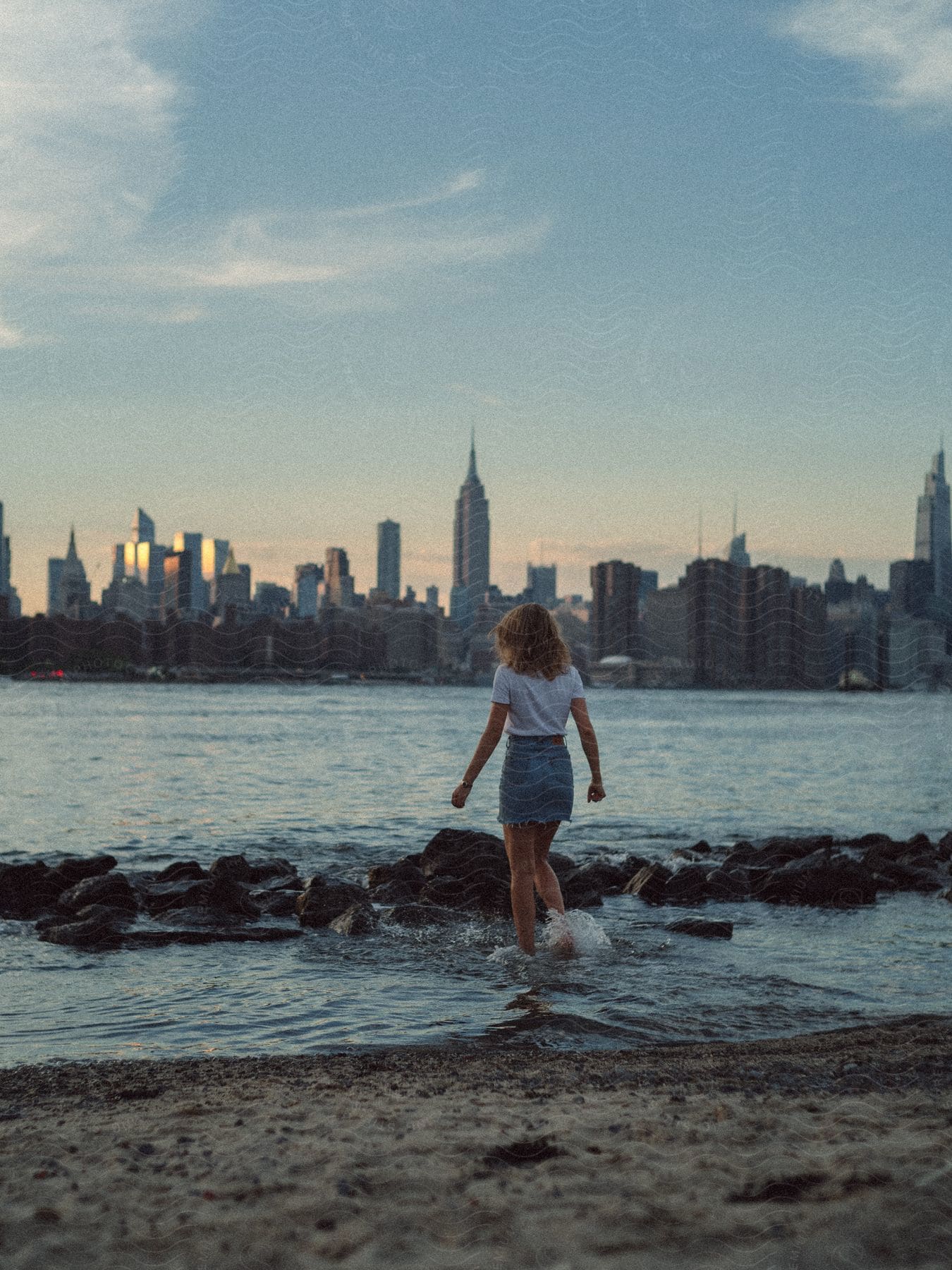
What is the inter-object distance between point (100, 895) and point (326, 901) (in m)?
2.15

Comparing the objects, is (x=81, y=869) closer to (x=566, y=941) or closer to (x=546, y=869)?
(x=566, y=941)

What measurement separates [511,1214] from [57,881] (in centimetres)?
866

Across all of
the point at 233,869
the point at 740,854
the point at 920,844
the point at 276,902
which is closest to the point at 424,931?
the point at 276,902

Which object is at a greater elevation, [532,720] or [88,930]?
[532,720]

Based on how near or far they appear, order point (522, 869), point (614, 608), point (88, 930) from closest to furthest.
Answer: point (522, 869), point (88, 930), point (614, 608)

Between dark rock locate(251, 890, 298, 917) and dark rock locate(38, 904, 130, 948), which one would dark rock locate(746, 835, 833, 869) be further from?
dark rock locate(38, 904, 130, 948)

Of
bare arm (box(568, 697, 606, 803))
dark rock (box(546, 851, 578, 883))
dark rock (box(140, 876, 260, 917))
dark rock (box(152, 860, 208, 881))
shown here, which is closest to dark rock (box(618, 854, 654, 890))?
dark rock (box(546, 851, 578, 883))

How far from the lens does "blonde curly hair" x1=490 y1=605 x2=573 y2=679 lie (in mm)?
7000

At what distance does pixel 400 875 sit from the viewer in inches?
454

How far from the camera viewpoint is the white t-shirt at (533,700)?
7.04 meters

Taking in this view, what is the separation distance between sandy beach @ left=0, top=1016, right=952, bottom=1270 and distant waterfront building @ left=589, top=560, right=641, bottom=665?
3071 inches

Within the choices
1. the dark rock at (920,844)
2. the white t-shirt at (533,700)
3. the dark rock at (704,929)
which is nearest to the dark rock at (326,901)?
the dark rock at (704,929)

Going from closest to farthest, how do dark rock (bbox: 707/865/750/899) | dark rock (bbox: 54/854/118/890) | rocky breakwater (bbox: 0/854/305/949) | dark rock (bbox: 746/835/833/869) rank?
rocky breakwater (bbox: 0/854/305/949), dark rock (bbox: 54/854/118/890), dark rock (bbox: 707/865/750/899), dark rock (bbox: 746/835/833/869)

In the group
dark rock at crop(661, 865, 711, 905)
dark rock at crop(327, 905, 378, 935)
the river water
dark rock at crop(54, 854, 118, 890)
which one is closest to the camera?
the river water
